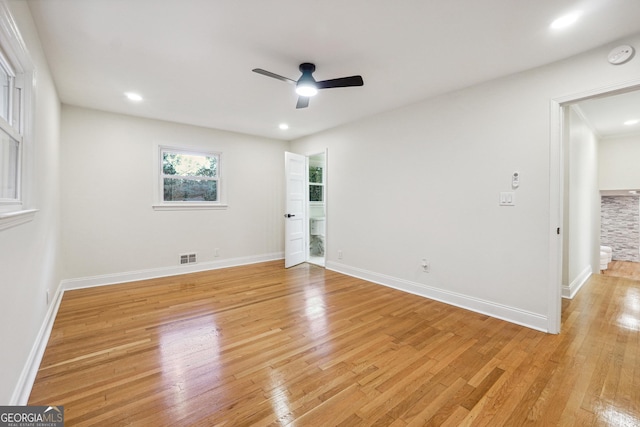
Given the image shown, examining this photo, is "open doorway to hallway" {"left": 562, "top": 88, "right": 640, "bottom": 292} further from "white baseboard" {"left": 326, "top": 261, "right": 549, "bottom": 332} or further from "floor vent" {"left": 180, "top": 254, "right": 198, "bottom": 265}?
"floor vent" {"left": 180, "top": 254, "right": 198, "bottom": 265}

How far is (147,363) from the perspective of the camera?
2086 mm

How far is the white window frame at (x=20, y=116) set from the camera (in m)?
1.60

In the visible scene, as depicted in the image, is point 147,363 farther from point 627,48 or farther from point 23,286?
point 627,48

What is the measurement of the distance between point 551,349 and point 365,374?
5.33 ft

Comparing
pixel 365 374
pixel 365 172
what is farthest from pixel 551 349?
pixel 365 172

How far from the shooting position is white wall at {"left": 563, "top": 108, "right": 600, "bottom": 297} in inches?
139

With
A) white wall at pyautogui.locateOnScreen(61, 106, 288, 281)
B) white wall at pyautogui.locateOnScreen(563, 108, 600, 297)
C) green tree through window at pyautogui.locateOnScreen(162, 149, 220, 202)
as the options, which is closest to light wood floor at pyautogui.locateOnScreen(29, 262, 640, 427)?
white wall at pyautogui.locateOnScreen(563, 108, 600, 297)

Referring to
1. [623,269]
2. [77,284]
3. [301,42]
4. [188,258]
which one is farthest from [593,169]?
[77,284]

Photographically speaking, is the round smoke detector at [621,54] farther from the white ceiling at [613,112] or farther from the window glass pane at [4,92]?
the window glass pane at [4,92]

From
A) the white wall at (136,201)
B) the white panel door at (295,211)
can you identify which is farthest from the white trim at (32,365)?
the white panel door at (295,211)

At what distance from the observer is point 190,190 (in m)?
4.82

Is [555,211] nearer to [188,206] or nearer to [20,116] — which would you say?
[20,116]

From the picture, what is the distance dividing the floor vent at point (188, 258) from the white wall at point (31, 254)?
1738 mm

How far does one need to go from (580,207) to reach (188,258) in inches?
240
